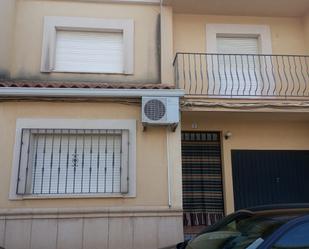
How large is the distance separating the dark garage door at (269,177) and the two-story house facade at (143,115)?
3 centimetres

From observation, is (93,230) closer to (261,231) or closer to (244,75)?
(261,231)

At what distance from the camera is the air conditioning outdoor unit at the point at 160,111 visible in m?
7.24

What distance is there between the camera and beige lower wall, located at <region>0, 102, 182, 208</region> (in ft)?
23.3

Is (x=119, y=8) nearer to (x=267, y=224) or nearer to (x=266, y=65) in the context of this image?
(x=266, y=65)

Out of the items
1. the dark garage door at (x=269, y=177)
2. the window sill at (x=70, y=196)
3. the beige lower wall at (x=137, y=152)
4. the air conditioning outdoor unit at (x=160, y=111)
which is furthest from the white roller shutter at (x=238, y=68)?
the window sill at (x=70, y=196)

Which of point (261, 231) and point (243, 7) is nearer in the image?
point (261, 231)

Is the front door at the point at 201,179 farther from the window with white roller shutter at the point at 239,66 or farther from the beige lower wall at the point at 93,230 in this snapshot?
the beige lower wall at the point at 93,230

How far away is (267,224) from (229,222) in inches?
34.3

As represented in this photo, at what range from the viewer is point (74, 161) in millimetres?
7469

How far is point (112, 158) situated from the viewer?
756cm

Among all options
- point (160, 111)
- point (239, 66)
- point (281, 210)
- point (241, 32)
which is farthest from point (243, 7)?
point (281, 210)

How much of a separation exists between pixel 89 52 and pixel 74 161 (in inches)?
111

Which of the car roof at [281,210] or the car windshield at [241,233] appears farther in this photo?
the car roof at [281,210]

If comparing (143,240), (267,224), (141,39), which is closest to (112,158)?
(143,240)
